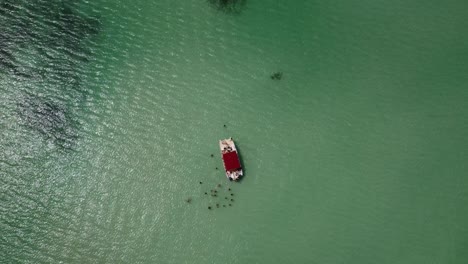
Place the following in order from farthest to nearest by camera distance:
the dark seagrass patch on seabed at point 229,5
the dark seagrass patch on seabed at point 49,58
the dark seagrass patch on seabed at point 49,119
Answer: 1. the dark seagrass patch on seabed at point 229,5
2. the dark seagrass patch on seabed at point 49,58
3. the dark seagrass patch on seabed at point 49,119

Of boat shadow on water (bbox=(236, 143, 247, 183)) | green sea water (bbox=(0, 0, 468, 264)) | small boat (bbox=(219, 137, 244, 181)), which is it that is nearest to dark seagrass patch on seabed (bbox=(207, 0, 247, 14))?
green sea water (bbox=(0, 0, 468, 264))

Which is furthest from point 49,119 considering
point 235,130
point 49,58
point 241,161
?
point 241,161

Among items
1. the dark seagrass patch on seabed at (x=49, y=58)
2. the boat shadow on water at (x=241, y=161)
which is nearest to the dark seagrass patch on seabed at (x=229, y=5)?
the dark seagrass patch on seabed at (x=49, y=58)

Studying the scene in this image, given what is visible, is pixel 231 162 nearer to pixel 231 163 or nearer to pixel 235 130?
pixel 231 163

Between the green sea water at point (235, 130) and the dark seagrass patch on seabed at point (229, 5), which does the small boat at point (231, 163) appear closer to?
the green sea water at point (235, 130)

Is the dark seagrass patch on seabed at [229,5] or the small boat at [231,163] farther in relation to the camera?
the dark seagrass patch on seabed at [229,5]

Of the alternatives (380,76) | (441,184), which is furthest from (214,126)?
(441,184)
